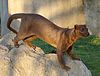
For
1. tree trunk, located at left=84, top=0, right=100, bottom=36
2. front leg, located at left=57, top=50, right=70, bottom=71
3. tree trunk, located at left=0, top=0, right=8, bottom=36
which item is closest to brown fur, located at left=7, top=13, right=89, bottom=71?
front leg, located at left=57, top=50, right=70, bottom=71

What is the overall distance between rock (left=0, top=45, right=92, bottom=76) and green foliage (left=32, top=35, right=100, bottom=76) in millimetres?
2107

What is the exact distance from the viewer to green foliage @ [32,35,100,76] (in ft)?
28.8

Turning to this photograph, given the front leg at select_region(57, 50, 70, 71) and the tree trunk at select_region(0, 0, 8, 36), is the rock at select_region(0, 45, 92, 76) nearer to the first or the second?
the front leg at select_region(57, 50, 70, 71)

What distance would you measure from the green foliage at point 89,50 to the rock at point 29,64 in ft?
6.91

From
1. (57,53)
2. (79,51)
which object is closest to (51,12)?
(79,51)

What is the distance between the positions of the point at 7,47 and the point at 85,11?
Answer: 683cm

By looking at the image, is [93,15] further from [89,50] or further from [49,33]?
[49,33]

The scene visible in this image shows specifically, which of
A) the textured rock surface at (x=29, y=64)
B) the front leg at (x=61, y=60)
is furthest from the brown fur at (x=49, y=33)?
the textured rock surface at (x=29, y=64)

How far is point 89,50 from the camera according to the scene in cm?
1047

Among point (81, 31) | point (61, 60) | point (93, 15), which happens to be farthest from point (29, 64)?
point (93, 15)

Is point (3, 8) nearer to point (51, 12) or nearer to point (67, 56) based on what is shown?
point (51, 12)

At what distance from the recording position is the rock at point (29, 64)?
594 cm

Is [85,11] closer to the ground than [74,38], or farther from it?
closer to the ground

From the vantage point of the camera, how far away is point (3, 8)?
13.4 meters
